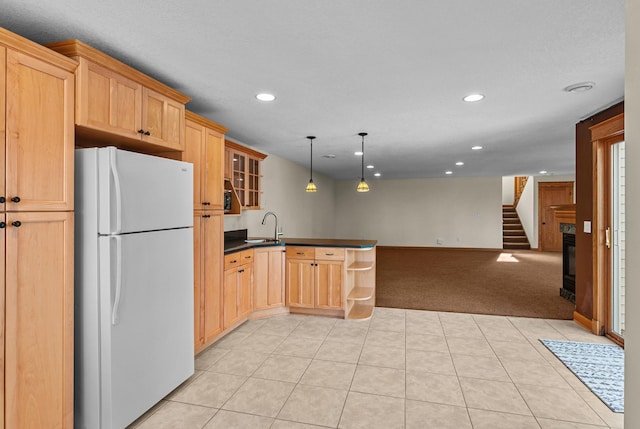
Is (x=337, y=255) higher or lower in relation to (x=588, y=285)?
higher

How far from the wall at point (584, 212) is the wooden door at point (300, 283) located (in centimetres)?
318

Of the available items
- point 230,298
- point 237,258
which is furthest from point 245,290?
point 237,258

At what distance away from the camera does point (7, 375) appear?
1644mm

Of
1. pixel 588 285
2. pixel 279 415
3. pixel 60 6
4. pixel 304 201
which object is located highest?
pixel 60 6

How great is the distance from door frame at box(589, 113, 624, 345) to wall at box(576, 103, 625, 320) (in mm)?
128

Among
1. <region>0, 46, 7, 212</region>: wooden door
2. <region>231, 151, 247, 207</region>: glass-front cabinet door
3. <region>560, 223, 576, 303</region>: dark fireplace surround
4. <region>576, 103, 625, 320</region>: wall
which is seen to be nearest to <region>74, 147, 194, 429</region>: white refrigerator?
<region>0, 46, 7, 212</region>: wooden door

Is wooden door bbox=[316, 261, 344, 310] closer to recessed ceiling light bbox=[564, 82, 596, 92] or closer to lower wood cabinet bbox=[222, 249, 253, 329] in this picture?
lower wood cabinet bbox=[222, 249, 253, 329]

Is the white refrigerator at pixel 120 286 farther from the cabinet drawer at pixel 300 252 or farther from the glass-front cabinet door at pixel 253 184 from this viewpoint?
the glass-front cabinet door at pixel 253 184

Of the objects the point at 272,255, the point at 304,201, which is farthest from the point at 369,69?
the point at 304,201

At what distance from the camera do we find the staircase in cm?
1105

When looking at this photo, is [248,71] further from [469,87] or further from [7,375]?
[7,375]

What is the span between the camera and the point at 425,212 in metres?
11.0

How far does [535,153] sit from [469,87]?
4.30m

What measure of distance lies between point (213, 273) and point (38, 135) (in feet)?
6.29
